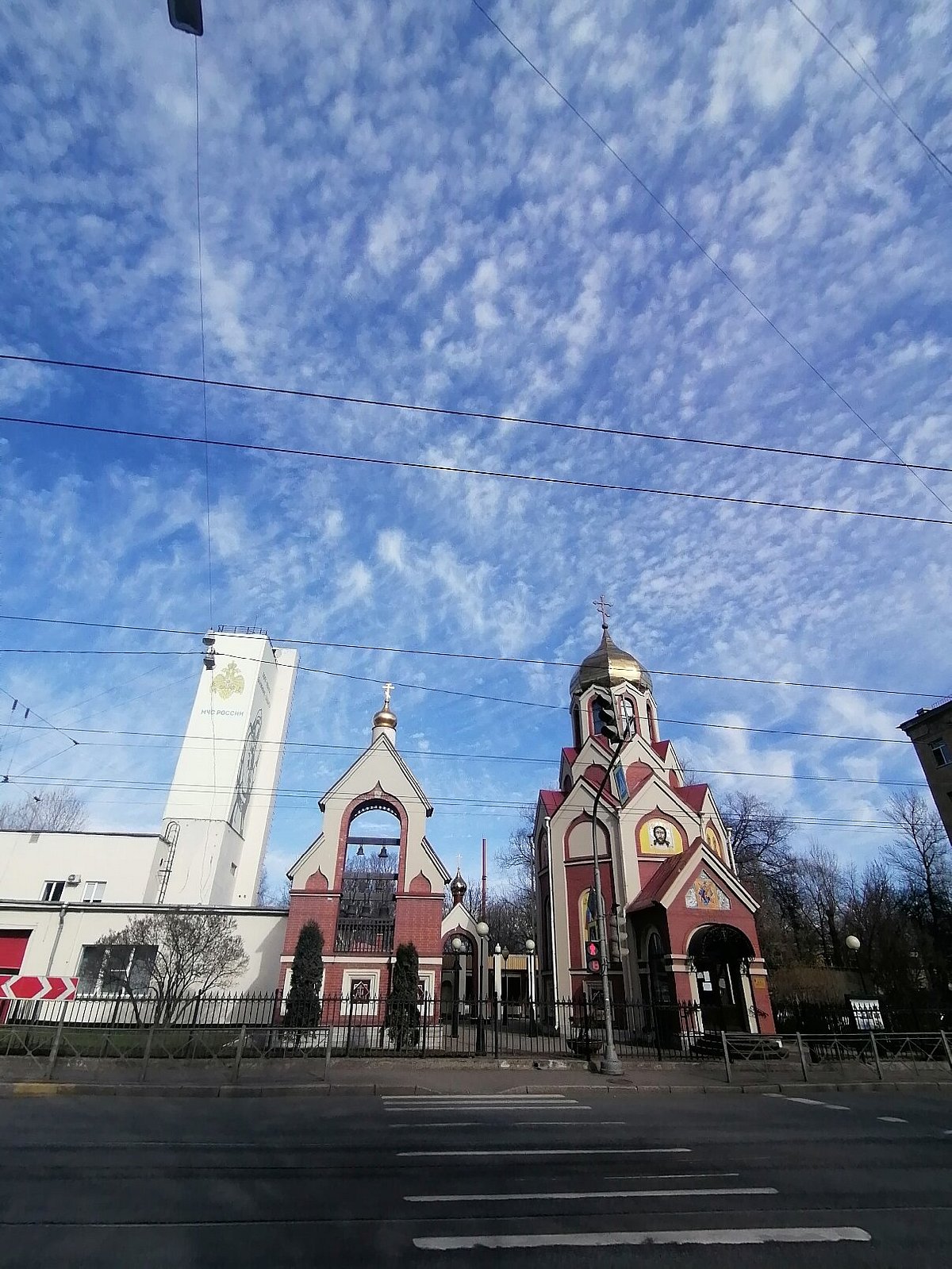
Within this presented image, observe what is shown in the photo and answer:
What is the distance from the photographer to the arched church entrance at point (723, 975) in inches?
915

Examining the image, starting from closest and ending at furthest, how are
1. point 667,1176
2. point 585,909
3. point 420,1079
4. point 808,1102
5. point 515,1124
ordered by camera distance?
point 667,1176, point 515,1124, point 808,1102, point 420,1079, point 585,909

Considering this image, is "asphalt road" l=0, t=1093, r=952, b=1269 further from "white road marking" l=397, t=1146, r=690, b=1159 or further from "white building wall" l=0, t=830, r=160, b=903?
"white building wall" l=0, t=830, r=160, b=903

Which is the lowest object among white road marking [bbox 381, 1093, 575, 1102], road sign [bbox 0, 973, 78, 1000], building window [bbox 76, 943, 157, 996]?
white road marking [bbox 381, 1093, 575, 1102]

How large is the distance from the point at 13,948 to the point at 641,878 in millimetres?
27483

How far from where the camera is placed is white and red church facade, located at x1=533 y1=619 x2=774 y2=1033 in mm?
23375

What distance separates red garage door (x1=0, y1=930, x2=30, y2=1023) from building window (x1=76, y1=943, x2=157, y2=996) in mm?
2781

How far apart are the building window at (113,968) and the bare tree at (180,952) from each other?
4 cm

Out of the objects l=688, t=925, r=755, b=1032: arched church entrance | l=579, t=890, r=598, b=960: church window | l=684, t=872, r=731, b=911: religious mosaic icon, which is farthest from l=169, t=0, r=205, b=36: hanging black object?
l=579, t=890, r=598, b=960: church window

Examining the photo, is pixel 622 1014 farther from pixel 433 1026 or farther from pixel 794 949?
pixel 794 949

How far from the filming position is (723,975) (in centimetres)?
2523

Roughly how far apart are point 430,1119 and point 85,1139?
15.4 feet

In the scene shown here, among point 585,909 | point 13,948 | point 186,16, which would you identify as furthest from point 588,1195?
point 13,948

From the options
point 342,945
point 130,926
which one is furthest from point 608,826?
point 130,926

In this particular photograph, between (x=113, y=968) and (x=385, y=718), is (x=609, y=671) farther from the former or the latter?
(x=113, y=968)
